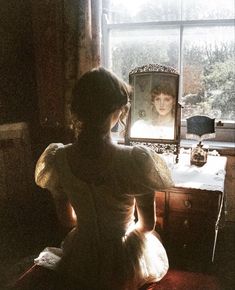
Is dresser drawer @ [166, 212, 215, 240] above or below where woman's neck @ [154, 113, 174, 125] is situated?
below

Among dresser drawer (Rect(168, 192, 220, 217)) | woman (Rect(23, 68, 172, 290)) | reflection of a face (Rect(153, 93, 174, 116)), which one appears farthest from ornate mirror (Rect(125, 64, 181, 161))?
woman (Rect(23, 68, 172, 290))

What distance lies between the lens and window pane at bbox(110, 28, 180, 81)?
264 centimetres

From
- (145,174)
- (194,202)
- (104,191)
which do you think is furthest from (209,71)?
(104,191)

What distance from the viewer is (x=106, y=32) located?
2.78 metres

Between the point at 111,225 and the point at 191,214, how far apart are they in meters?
0.72

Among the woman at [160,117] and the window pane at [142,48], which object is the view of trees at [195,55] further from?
the woman at [160,117]

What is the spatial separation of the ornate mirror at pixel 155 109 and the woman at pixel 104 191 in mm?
837

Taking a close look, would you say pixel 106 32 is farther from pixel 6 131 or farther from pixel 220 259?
pixel 220 259

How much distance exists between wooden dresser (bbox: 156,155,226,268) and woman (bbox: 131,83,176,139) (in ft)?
0.91

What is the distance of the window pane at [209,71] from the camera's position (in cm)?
256

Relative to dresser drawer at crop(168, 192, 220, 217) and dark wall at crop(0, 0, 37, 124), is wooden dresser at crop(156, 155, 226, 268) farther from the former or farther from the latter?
dark wall at crop(0, 0, 37, 124)

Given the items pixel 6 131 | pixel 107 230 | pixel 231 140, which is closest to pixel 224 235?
pixel 231 140

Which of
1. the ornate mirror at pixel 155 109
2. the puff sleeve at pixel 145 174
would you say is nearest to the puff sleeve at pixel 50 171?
the puff sleeve at pixel 145 174

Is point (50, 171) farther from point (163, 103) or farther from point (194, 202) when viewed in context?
point (163, 103)
